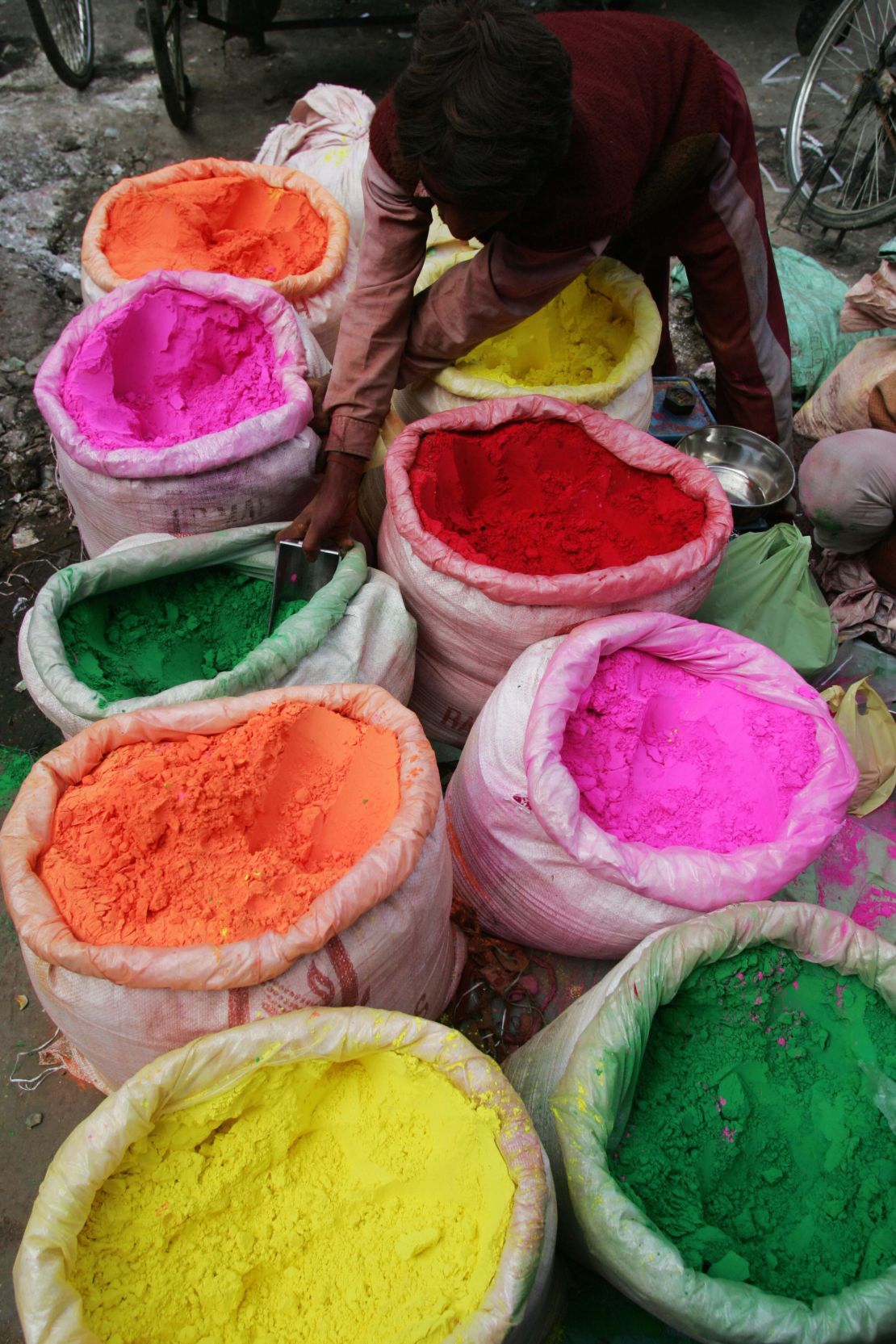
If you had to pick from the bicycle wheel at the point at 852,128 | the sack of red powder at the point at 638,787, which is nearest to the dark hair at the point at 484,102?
the sack of red powder at the point at 638,787

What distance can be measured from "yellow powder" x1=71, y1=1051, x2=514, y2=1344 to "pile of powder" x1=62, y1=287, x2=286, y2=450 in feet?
4.22

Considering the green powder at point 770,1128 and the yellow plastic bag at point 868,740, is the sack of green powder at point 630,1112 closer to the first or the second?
the green powder at point 770,1128

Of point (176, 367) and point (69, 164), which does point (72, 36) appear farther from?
point (176, 367)

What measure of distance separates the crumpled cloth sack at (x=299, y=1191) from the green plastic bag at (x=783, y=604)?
1245mm

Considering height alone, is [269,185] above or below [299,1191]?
above

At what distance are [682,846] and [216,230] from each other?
1907 mm

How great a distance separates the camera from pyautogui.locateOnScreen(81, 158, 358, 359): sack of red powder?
7.18 ft

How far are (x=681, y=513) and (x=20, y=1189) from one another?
1.71m

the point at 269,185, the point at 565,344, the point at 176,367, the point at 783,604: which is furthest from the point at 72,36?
the point at 783,604

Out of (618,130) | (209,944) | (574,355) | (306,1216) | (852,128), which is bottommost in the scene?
(306,1216)

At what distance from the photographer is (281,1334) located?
1038 millimetres

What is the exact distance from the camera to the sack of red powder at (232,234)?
2.19 meters

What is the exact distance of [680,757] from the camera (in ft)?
5.29

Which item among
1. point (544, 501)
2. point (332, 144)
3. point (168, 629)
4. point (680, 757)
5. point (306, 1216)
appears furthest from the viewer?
point (332, 144)
